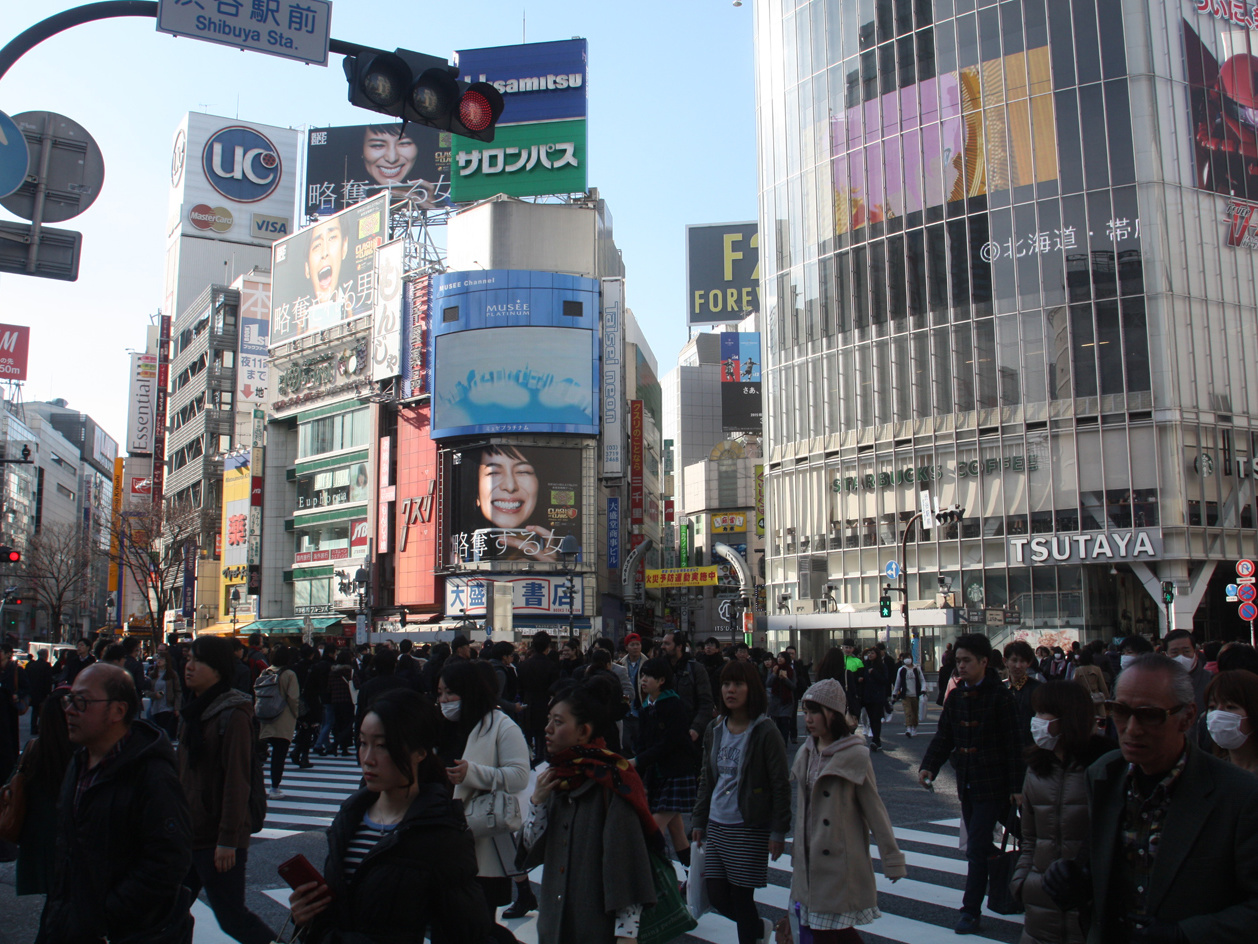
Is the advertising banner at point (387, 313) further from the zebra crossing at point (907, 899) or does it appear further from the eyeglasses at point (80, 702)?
the eyeglasses at point (80, 702)

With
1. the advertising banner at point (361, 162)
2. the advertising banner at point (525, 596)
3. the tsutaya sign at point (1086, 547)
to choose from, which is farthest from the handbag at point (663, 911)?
the advertising banner at point (361, 162)

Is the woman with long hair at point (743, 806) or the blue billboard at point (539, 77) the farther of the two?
the blue billboard at point (539, 77)

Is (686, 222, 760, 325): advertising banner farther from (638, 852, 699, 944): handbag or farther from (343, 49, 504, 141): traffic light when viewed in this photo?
(638, 852, 699, 944): handbag

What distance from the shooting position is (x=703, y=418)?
105 m

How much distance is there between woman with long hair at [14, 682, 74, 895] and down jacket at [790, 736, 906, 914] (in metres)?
3.39

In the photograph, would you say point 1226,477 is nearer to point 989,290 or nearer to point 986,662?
point 989,290

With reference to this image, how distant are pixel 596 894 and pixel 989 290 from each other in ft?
139

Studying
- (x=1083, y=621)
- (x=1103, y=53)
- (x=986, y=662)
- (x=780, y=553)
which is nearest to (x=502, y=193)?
(x=780, y=553)

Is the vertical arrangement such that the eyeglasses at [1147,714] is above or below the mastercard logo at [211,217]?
below

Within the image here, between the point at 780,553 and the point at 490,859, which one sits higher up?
the point at 780,553

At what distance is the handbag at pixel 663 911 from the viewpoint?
4520mm

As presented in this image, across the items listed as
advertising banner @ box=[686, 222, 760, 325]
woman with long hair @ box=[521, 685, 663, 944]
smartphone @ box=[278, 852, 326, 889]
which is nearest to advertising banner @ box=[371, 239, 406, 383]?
advertising banner @ box=[686, 222, 760, 325]

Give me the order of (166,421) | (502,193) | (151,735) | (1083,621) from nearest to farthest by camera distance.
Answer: (151,735) → (1083,621) → (502,193) → (166,421)

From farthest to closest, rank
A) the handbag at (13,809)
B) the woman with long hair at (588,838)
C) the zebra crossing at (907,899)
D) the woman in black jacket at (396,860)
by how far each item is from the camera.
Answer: the zebra crossing at (907,899), the handbag at (13,809), the woman with long hair at (588,838), the woman in black jacket at (396,860)
